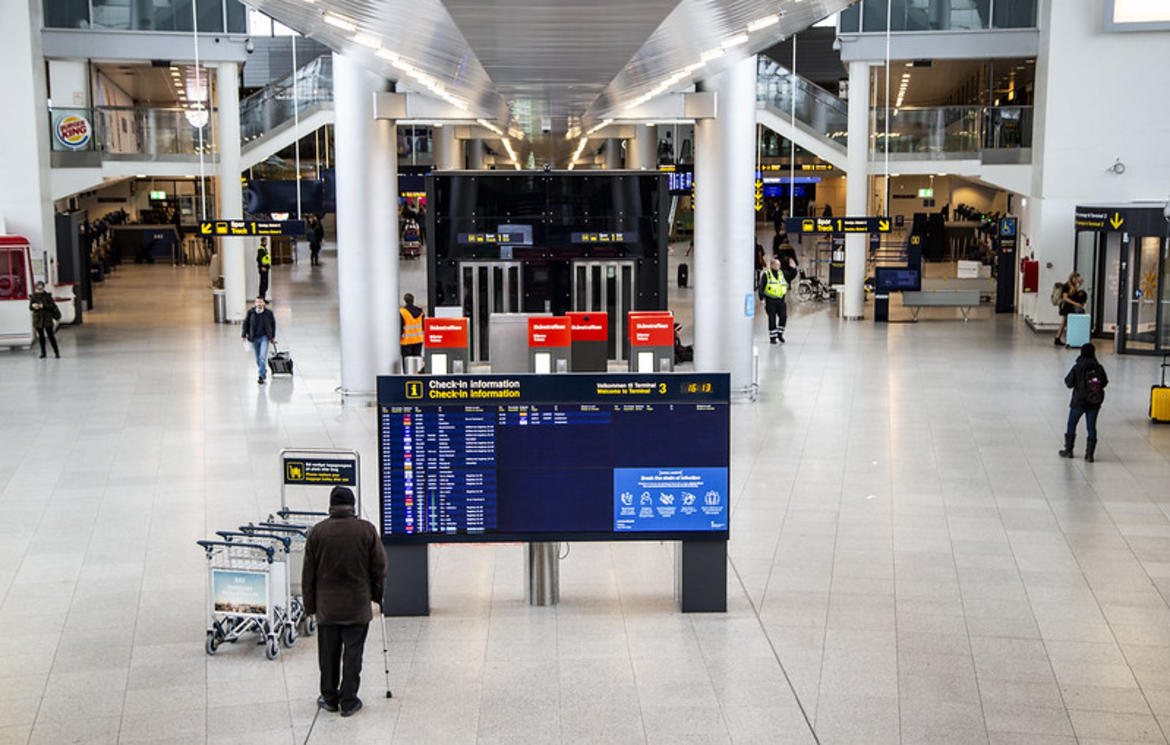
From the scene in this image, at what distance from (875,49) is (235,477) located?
67.5ft

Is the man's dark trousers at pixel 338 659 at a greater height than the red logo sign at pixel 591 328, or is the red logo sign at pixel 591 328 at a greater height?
the red logo sign at pixel 591 328

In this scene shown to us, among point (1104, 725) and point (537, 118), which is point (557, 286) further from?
point (1104, 725)

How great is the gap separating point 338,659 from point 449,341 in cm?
941

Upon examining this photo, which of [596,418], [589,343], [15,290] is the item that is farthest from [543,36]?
[15,290]

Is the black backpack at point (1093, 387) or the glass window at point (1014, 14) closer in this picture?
the black backpack at point (1093, 387)

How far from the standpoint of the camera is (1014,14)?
30953 mm

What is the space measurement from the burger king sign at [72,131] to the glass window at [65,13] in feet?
6.25

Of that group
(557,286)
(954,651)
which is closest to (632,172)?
(557,286)

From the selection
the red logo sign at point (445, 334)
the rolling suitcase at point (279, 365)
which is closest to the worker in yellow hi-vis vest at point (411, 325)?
the rolling suitcase at point (279, 365)

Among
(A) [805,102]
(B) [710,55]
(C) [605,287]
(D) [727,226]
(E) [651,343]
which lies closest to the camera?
(B) [710,55]

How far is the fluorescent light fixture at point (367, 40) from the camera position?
1156cm

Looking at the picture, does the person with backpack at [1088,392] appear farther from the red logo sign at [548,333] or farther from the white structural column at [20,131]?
the white structural column at [20,131]

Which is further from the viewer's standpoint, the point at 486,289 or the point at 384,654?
the point at 486,289

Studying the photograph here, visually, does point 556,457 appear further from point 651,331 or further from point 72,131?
point 72,131
